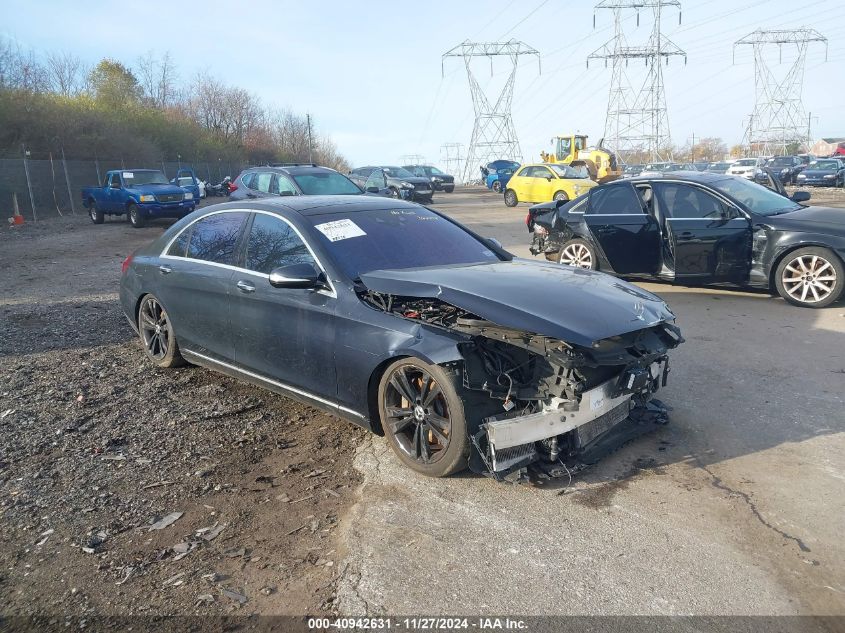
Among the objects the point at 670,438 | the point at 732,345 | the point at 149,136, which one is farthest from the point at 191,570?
the point at 149,136

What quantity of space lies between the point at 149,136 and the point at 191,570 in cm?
4248

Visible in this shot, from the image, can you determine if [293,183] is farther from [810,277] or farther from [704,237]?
[810,277]

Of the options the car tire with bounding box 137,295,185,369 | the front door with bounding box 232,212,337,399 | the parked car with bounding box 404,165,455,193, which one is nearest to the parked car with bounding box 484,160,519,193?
the parked car with bounding box 404,165,455,193

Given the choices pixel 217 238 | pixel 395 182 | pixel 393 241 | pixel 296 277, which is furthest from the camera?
pixel 395 182

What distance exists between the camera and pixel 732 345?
21.7 ft

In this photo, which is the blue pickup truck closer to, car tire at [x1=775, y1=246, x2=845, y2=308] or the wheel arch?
the wheel arch

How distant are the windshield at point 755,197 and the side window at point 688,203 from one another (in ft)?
0.69

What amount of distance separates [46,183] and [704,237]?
27244 mm

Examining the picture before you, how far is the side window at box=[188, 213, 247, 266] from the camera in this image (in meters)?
5.27

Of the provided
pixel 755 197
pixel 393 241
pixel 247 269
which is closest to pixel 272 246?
pixel 247 269

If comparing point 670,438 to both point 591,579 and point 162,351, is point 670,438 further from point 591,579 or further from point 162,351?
point 162,351

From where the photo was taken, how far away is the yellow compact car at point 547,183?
80.8 ft

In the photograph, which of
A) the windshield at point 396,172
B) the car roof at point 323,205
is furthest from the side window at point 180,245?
the windshield at point 396,172

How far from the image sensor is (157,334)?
238 inches
